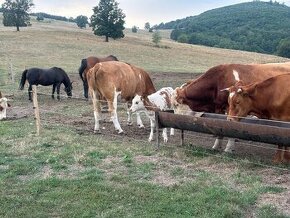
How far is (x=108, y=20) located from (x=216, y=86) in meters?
55.2

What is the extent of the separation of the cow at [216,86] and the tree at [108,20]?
5329 centimetres

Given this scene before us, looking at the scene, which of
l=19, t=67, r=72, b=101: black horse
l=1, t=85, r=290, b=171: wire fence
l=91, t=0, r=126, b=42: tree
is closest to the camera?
l=1, t=85, r=290, b=171: wire fence

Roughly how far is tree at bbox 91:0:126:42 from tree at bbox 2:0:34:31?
35.6ft

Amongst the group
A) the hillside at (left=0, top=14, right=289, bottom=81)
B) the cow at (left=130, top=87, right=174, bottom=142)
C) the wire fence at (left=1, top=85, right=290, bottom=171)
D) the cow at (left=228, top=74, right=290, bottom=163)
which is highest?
the cow at (left=228, top=74, right=290, bottom=163)

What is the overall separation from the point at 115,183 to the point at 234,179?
194 centimetres

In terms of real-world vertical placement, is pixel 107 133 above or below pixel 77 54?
above

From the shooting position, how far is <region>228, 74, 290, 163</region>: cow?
851 centimetres

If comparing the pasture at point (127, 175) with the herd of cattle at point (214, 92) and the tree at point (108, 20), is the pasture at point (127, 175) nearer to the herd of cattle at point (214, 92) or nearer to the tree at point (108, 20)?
the herd of cattle at point (214, 92)

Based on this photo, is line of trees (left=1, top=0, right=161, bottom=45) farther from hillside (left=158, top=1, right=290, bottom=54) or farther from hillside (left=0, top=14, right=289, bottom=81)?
hillside (left=158, top=1, right=290, bottom=54)

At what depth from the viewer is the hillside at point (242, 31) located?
→ 9294 cm

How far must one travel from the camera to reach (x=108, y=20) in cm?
6353

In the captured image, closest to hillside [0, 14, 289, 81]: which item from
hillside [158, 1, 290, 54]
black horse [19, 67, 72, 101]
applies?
black horse [19, 67, 72, 101]

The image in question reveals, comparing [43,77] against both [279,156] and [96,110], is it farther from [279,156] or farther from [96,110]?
[279,156]

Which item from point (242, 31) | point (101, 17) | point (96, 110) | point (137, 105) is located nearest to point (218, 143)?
point (137, 105)
